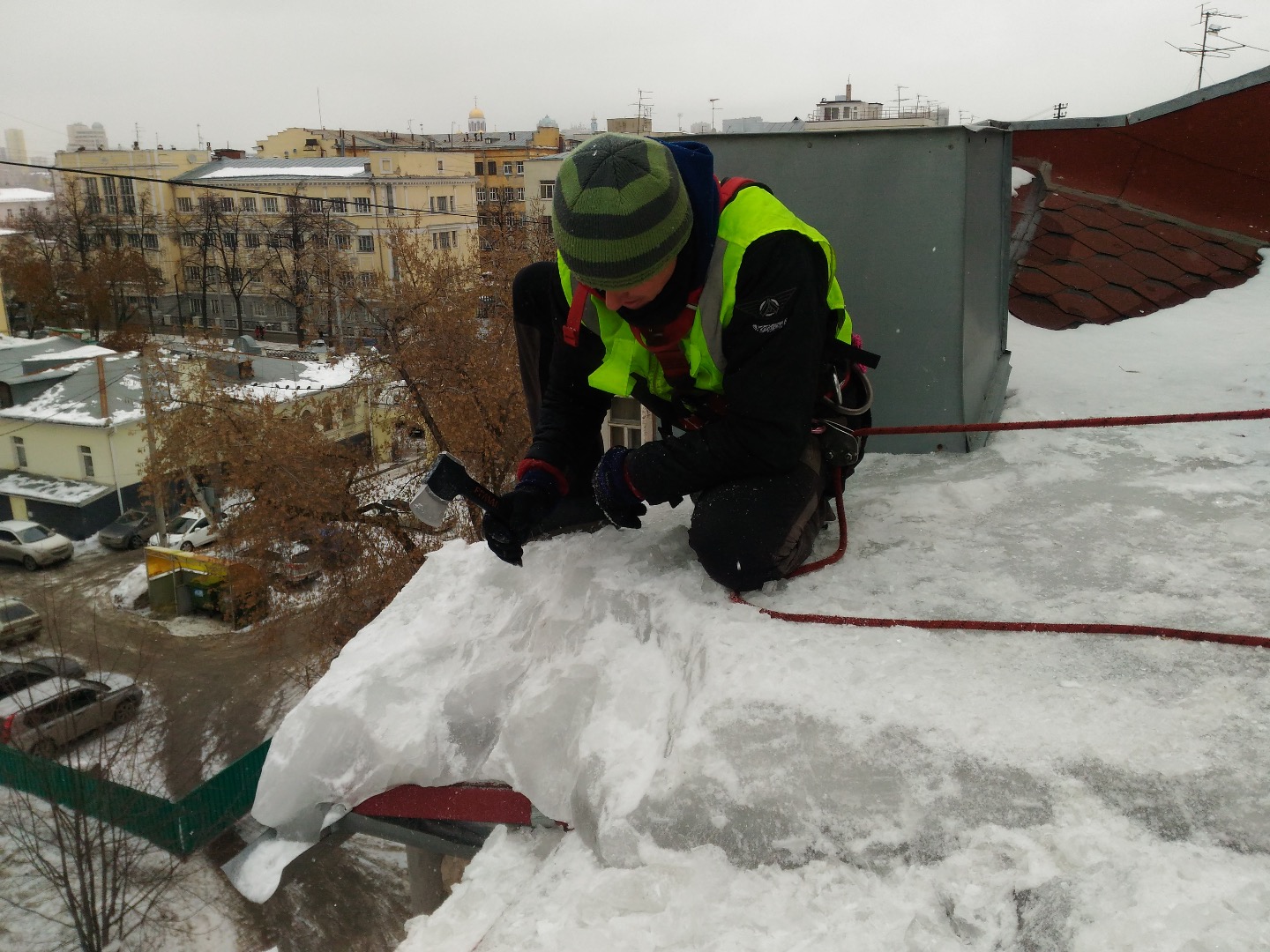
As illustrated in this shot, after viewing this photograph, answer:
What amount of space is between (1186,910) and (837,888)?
456 millimetres

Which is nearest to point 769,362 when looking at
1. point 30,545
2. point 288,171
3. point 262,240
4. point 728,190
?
point 728,190

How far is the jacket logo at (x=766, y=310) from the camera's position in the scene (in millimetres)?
2074

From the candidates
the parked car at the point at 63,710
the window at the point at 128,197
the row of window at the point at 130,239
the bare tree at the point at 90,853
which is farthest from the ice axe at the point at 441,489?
the window at the point at 128,197

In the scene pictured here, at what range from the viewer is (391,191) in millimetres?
27172

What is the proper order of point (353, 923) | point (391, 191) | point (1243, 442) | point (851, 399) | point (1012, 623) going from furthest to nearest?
point (391, 191), point (353, 923), point (1243, 442), point (851, 399), point (1012, 623)

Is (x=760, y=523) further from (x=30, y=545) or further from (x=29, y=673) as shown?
(x=30, y=545)

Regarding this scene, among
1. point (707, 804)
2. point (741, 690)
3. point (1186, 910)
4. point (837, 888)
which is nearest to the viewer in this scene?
point (1186, 910)

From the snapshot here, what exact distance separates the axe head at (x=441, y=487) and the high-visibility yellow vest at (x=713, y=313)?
423 millimetres

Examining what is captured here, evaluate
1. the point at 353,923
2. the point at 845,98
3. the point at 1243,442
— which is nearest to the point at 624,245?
the point at 1243,442

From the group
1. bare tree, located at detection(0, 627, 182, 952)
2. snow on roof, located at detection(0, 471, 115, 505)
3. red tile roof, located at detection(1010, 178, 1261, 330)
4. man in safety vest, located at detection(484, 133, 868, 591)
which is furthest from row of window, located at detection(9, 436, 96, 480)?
man in safety vest, located at detection(484, 133, 868, 591)

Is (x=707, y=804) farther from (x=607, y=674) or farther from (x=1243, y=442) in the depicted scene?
(x=1243, y=442)

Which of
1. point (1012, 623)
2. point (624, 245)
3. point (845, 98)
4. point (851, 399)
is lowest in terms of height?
point (1012, 623)

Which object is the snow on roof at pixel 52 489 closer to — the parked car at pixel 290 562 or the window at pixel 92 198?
the parked car at pixel 290 562

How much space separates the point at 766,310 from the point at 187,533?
18463mm
